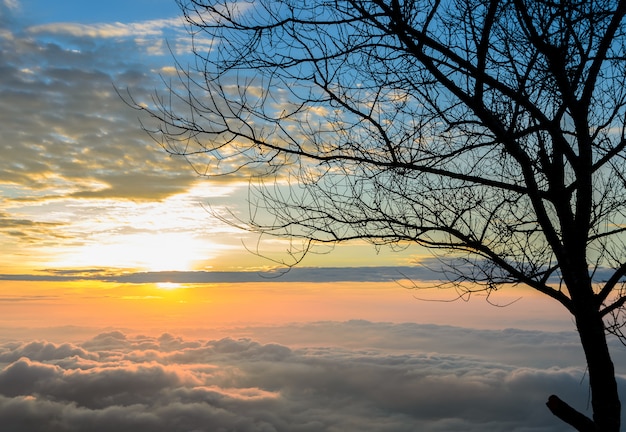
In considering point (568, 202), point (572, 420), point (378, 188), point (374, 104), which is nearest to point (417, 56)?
point (374, 104)

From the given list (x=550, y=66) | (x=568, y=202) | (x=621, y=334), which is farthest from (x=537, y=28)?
(x=621, y=334)

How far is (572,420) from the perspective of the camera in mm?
5430

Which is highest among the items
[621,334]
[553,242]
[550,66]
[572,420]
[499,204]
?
[550,66]

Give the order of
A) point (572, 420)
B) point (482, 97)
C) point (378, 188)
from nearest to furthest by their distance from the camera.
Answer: point (572, 420), point (482, 97), point (378, 188)

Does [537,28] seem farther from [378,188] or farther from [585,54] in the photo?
[378,188]

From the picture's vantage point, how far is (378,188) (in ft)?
20.7

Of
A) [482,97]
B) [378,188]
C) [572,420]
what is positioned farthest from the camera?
[378,188]

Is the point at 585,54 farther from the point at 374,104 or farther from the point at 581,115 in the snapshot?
the point at 374,104

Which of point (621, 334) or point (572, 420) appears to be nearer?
point (572, 420)

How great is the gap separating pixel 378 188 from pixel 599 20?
2.92 metres

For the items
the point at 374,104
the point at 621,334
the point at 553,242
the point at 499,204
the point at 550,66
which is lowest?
the point at 621,334

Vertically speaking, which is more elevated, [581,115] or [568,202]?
[581,115]

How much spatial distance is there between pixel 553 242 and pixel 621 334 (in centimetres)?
167

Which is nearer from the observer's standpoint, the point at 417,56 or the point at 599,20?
the point at 417,56
